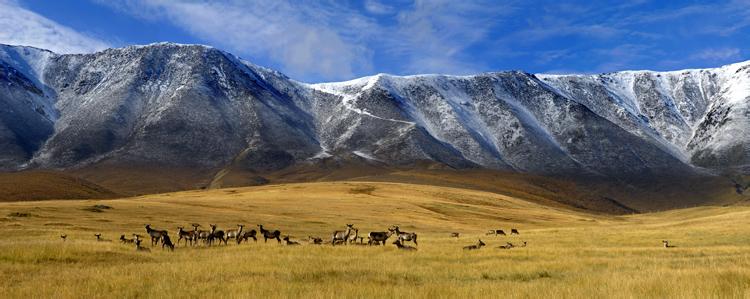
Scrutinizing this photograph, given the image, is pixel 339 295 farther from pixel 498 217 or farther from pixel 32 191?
pixel 32 191

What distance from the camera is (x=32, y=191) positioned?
110 meters

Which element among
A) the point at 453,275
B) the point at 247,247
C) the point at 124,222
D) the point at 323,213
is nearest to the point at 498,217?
the point at 323,213

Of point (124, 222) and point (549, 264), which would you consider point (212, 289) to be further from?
point (124, 222)

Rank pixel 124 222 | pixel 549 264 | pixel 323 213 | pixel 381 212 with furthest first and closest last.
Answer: pixel 381 212
pixel 323 213
pixel 124 222
pixel 549 264

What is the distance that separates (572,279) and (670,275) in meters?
2.68

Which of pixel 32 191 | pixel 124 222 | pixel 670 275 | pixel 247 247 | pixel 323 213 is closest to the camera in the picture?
pixel 670 275

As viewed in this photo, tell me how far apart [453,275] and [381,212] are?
186ft

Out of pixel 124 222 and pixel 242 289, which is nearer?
pixel 242 289

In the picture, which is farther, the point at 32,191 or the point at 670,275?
the point at 32,191

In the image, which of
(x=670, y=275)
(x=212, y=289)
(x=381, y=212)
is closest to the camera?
(x=212, y=289)

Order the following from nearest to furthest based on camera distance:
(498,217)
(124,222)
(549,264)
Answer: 1. (549,264)
2. (124,222)
3. (498,217)

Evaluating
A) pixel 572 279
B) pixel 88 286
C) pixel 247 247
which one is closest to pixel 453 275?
pixel 572 279

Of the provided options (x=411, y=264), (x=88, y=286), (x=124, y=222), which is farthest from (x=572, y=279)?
(x=124, y=222)

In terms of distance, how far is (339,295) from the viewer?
14.4 m
